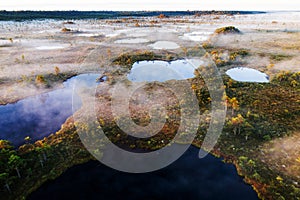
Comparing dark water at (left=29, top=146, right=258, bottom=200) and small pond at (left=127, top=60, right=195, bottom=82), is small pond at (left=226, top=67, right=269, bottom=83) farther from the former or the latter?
dark water at (left=29, top=146, right=258, bottom=200)

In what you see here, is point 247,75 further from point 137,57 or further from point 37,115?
point 37,115

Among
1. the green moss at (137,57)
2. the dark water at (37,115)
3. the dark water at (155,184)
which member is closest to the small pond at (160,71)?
the green moss at (137,57)

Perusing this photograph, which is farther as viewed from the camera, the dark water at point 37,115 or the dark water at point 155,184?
the dark water at point 37,115

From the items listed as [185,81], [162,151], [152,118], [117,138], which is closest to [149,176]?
[162,151]

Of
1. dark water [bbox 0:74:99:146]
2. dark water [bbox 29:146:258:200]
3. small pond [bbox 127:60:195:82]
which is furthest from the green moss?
dark water [bbox 29:146:258:200]

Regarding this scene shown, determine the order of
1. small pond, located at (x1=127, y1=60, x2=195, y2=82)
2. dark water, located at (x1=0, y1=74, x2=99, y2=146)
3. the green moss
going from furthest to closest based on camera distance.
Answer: the green moss → small pond, located at (x1=127, y1=60, x2=195, y2=82) → dark water, located at (x1=0, y1=74, x2=99, y2=146)

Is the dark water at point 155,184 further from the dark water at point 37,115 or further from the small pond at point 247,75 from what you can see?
the small pond at point 247,75

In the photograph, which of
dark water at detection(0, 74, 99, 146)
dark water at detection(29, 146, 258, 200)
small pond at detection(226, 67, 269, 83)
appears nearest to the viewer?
dark water at detection(29, 146, 258, 200)

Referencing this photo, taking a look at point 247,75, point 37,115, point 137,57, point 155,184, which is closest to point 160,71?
point 137,57
